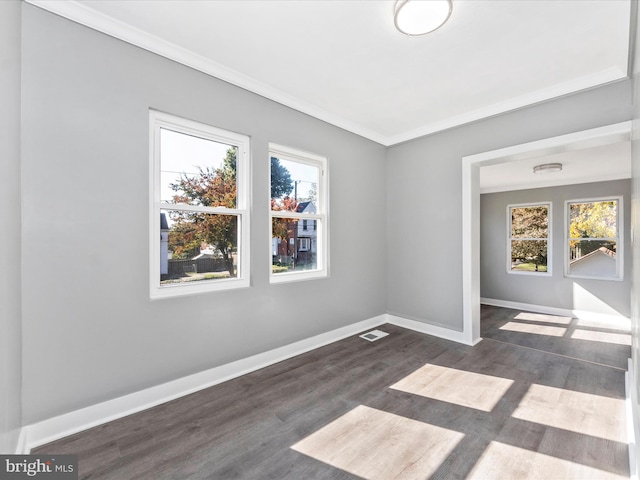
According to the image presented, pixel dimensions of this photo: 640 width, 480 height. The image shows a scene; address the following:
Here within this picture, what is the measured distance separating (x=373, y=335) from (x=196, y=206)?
9.11ft

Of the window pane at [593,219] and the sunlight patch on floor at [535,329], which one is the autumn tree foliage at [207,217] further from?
the window pane at [593,219]

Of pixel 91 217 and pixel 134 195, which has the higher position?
pixel 134 195

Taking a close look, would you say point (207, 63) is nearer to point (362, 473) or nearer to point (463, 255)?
point (362, 473)

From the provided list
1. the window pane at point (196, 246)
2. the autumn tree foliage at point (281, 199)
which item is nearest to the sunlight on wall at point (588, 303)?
the autumn tree foliage at point (281, 199)

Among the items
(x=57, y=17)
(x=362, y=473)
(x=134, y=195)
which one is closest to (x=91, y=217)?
(x=134, y=195)

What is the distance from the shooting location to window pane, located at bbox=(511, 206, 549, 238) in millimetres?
5805

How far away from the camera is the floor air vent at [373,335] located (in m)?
3.71

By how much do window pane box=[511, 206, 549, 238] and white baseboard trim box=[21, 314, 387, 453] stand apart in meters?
5.40

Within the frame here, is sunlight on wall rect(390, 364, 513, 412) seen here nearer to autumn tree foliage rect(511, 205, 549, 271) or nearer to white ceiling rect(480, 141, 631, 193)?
white ceiling rect(480, 141, 631, 193)

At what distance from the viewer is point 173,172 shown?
2.39 metres

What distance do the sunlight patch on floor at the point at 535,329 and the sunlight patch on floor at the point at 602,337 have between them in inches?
6.7

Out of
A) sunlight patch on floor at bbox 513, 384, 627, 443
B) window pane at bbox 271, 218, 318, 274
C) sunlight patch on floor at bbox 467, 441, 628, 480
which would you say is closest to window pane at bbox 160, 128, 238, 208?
window pane at bbox 271, 218, 318, 274

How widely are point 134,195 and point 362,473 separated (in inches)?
94.7

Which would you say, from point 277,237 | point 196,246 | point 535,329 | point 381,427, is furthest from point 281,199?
point 535,329
